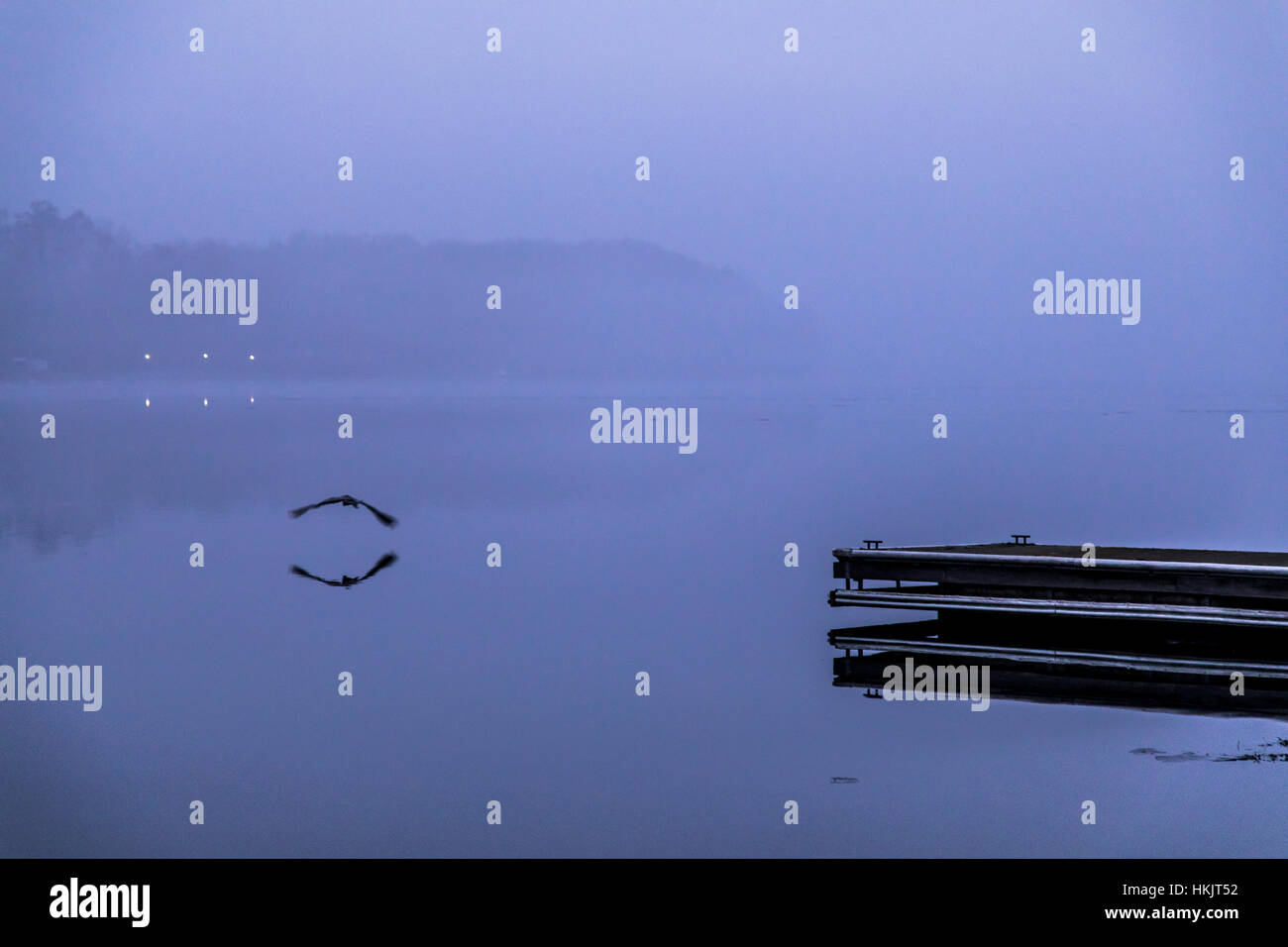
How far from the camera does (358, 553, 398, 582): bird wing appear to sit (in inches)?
1639

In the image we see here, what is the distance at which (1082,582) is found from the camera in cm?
2362

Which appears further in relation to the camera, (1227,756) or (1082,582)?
(1082,582)

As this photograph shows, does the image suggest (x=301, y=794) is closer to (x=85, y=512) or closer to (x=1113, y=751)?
(x=1113, y=751)

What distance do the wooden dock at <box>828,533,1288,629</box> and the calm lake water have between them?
2.28m

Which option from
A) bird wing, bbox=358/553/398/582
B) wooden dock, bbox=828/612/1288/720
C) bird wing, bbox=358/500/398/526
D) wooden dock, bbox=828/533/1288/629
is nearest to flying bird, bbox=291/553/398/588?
bird wing, bbox=358/553/398/582

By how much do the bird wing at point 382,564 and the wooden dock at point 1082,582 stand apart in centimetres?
1892

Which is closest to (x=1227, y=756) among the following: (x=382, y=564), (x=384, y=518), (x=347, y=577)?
(x=347, y=577)

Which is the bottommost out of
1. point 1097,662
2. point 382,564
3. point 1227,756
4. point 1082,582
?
point 1227,756

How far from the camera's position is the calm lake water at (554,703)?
1830 cm

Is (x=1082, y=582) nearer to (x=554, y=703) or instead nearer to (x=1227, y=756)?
(x=1227, y=756)

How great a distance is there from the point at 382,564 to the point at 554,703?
19.4m

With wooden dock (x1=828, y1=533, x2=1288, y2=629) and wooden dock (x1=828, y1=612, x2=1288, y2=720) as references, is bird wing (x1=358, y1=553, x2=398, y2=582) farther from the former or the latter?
wooden dock (x1=828, y1=533, x2=1288, y2=629)

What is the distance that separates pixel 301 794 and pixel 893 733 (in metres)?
8.43

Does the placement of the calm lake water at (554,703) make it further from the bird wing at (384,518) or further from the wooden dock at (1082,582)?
the wooden dock at (1082,582)
